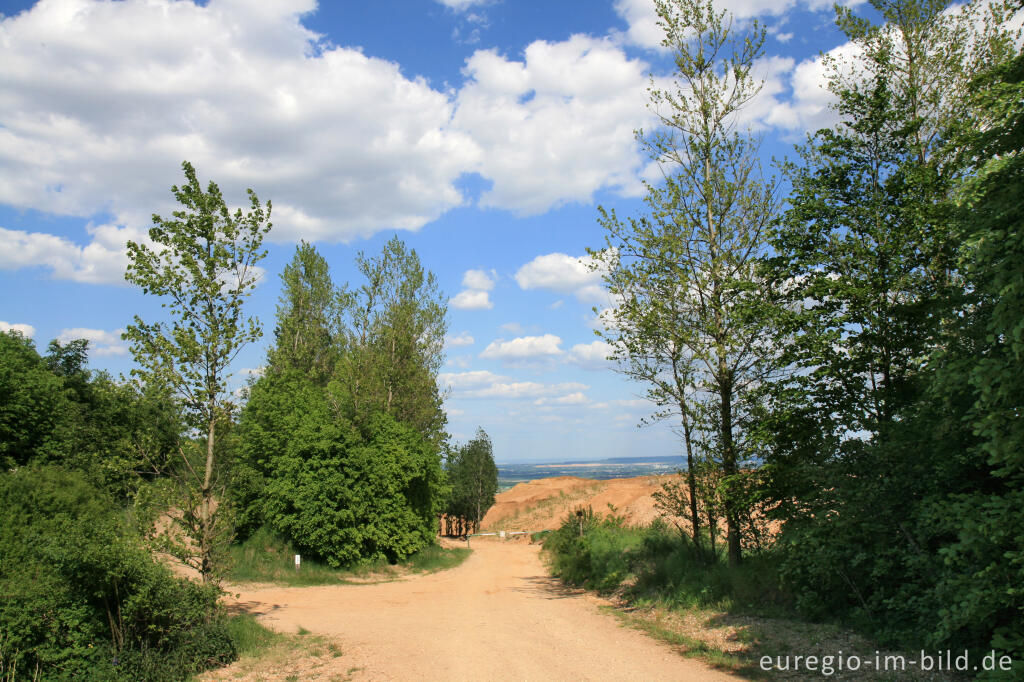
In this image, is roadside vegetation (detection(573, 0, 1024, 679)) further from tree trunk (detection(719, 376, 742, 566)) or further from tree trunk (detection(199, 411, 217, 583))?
tree trunk (detection(199, 411, 217, 583))

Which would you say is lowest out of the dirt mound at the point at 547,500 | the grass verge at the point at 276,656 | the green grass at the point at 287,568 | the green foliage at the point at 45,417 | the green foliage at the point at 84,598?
the dirt mound at the point at 547,500

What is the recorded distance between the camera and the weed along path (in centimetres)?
894

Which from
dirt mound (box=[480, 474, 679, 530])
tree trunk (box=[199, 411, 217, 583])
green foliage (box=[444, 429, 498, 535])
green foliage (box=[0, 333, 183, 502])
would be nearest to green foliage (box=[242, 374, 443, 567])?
green foliage (box=[0, 333, 183, 502])

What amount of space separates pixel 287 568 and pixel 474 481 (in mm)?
38398

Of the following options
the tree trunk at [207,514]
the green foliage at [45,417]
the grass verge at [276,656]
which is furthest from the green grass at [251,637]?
the green foliage at [45,417]

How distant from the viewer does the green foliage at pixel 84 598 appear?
762 centimetres

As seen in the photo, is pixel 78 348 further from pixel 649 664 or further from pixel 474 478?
pixel 649 664

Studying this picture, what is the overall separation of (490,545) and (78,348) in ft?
102

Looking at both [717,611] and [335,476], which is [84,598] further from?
[335,476]

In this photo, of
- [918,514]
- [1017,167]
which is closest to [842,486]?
[918,514]

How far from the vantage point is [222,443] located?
11.6 metres

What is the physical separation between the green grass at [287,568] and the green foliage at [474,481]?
33576mm

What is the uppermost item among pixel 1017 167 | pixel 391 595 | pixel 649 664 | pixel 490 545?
pixel 1017 167

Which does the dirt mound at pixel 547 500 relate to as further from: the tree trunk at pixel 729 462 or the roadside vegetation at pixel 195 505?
the tree trunk at pixel 729 462
